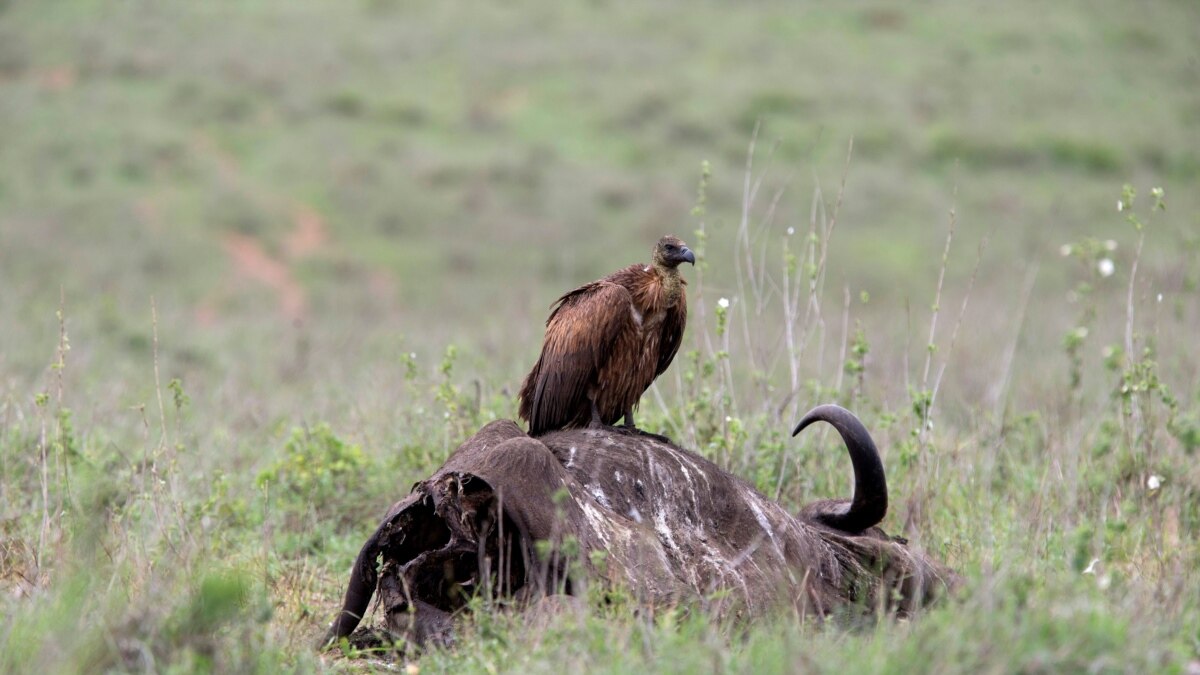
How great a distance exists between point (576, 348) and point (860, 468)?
1.27 meters

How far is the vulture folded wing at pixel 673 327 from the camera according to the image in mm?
5680

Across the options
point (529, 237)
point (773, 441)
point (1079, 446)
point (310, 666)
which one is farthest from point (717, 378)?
point (529, 237)

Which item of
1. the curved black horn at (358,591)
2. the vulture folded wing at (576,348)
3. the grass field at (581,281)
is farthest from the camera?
the vulture folded wing at (576,348)

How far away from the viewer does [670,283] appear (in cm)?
562

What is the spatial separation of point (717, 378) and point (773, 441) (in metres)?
1.01

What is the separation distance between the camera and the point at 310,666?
4.41m

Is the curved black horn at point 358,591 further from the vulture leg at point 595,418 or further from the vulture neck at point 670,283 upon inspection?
the vulture neck at point 670,283

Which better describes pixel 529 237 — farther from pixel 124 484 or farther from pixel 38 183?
pixel 124 484

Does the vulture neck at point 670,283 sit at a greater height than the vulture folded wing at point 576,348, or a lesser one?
greater

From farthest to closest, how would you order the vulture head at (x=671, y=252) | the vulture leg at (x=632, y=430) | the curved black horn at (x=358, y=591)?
1. the vulture head at (x=671, y=252)
2. the vulture leg at (x=632, y=430)
3. the curved black horn at (x=358, y=591)

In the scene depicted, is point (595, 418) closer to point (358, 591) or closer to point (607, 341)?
point (607, 341)

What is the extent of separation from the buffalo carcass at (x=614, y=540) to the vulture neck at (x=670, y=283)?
0.72 m

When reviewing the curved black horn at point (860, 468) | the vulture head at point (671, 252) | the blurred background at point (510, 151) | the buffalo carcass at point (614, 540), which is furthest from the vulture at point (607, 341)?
the blurred background at point (510, 151)

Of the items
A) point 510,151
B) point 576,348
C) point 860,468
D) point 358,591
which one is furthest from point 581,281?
point 358,591
